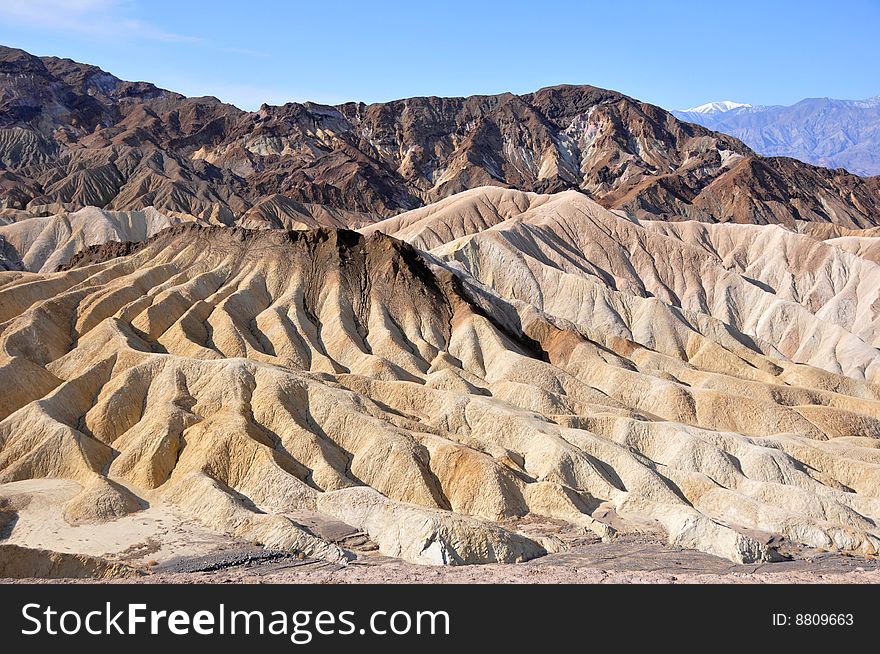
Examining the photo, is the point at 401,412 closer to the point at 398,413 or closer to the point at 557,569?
the point at 398,413

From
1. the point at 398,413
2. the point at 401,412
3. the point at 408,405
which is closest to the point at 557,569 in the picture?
the point at 398,413

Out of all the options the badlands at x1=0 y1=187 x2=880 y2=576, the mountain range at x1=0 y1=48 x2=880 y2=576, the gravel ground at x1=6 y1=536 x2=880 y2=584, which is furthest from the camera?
the badlands at x1=0 y1=187 x2=880 y2=576

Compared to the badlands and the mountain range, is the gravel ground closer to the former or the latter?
the mountain range

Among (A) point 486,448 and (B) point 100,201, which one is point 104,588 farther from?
(B) point 100,201

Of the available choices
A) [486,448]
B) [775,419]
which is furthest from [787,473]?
[486,448]

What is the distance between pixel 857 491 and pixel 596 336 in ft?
128

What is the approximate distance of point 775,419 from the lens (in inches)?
2744

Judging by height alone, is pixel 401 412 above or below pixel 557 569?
above

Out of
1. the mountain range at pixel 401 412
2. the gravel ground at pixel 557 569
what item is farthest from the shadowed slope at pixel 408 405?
the gravel ground at pixel 557 569

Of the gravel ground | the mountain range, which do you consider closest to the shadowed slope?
the mountain range

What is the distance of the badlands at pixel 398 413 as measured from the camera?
4538 cm

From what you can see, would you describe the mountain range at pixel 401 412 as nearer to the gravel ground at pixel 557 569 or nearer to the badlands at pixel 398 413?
the badlands at pixel 398 413

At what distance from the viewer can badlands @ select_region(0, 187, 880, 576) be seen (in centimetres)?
4538

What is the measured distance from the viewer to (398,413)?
60.4m
